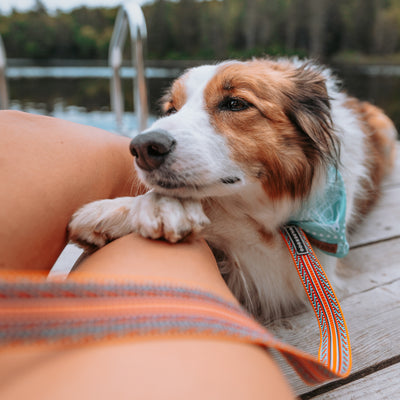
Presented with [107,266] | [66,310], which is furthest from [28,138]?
[66,310]

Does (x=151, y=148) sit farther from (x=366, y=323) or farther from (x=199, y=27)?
(x=199, y=27)

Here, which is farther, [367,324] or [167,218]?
[367,324]

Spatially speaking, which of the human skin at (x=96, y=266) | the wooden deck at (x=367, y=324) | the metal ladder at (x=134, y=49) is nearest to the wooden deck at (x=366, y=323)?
the wooden deck at (x=367, y=324)

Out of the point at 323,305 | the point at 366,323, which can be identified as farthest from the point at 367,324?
the point at 323,305

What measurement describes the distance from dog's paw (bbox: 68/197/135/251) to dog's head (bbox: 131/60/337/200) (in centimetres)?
14

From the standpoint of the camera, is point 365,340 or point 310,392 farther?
point 365,340

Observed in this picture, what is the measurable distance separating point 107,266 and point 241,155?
2.30 feet

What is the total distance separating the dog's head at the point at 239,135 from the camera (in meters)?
1.20

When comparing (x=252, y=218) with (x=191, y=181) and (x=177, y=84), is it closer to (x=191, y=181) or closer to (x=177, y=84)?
(x=191, y=181)

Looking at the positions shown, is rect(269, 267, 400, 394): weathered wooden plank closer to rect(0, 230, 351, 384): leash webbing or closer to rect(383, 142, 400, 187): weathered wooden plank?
rect(0, 230, 351, 384): leash webbing

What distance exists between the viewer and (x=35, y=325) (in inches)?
21.6

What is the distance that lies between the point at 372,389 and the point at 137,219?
0.82 m

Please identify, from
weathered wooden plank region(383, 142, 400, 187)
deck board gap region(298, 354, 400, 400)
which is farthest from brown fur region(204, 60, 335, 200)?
weathered wooden plank region(383, 142, 400, 187)

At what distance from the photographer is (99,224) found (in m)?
1.11
